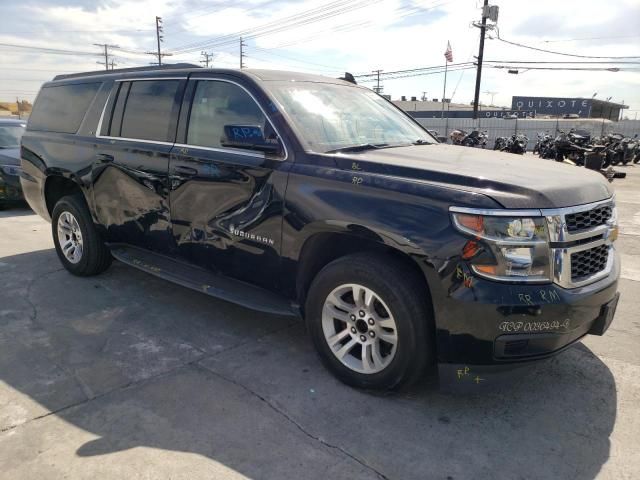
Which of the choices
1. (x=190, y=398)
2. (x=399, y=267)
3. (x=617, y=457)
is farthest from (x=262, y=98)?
(x=617, y=457)

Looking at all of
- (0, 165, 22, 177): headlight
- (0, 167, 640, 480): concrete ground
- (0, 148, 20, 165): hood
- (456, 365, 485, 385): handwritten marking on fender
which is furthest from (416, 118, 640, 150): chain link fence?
(456, 365, 485, 385): handwritten marking on fender

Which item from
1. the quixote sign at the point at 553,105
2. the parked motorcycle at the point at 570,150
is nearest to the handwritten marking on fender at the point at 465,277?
the parked motorcycle at the point at 570,150

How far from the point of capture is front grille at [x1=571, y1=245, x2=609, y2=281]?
9.04 ft

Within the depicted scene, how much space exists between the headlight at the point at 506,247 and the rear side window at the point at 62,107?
4045 mm

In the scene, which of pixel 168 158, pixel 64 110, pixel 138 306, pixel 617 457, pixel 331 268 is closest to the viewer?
pixel 617 457

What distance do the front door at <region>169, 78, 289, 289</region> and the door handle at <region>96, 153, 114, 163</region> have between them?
0.93 m

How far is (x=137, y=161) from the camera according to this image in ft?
14.3

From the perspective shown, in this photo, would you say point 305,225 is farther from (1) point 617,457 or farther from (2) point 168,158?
(1) point 617,457

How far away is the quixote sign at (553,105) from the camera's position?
2997 inches

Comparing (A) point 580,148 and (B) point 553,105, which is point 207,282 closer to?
(A) point 580,148

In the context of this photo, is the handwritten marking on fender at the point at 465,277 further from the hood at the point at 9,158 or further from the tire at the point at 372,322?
the hood at the point at 9,158

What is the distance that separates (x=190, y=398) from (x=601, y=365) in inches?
109

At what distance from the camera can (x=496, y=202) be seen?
102 inches

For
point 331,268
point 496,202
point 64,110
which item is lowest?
point 331,268
